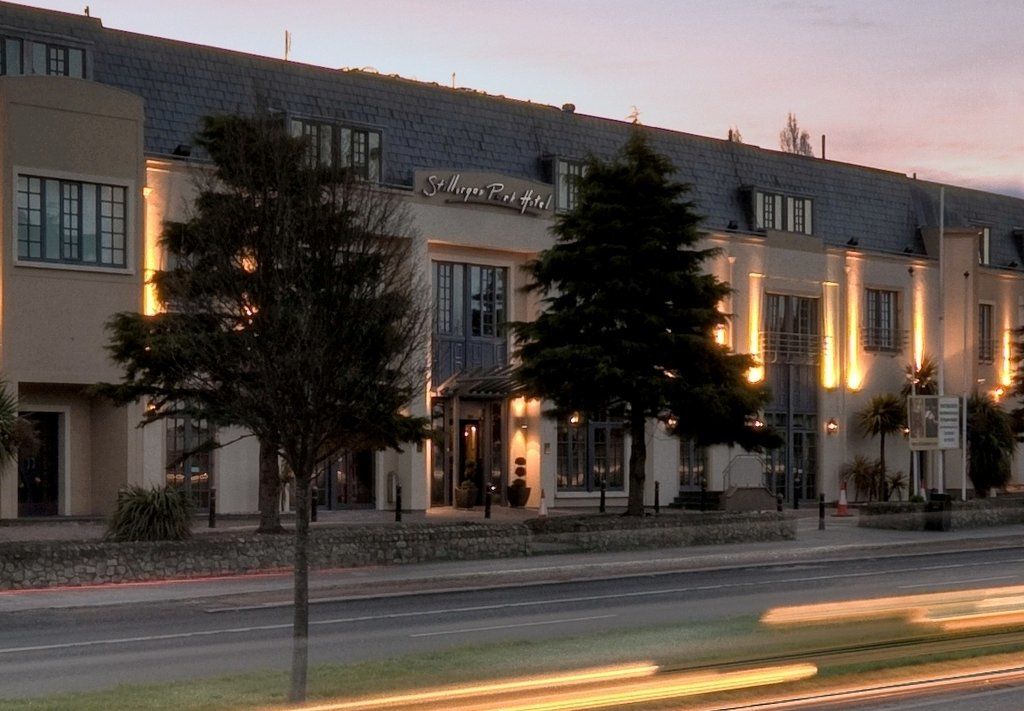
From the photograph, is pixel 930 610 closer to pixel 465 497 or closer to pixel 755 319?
pixel 465 497

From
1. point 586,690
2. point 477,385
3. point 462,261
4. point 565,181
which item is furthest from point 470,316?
point 586,690

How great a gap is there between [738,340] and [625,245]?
580 inches

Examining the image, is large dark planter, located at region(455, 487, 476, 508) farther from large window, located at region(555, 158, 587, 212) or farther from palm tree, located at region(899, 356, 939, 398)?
palm tree, located at region(899, 356, 939, 398)

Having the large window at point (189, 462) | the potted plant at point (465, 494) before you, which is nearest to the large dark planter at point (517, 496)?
the potted plant at point (465, 494)

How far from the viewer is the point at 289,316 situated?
1306 centimetres

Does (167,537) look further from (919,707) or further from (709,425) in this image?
(919,707)

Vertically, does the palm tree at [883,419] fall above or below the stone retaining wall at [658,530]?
above

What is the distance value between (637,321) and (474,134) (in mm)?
11467

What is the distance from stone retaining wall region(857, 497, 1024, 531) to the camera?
36000mm

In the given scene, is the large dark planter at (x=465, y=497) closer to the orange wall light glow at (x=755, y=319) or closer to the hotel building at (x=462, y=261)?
the hotel building at (x=462, y=261)

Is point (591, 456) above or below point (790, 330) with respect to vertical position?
below

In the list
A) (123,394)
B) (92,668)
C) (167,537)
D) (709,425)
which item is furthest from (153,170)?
(92,668)

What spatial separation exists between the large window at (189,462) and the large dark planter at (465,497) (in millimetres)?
7176

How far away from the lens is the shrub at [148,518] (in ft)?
78.7
